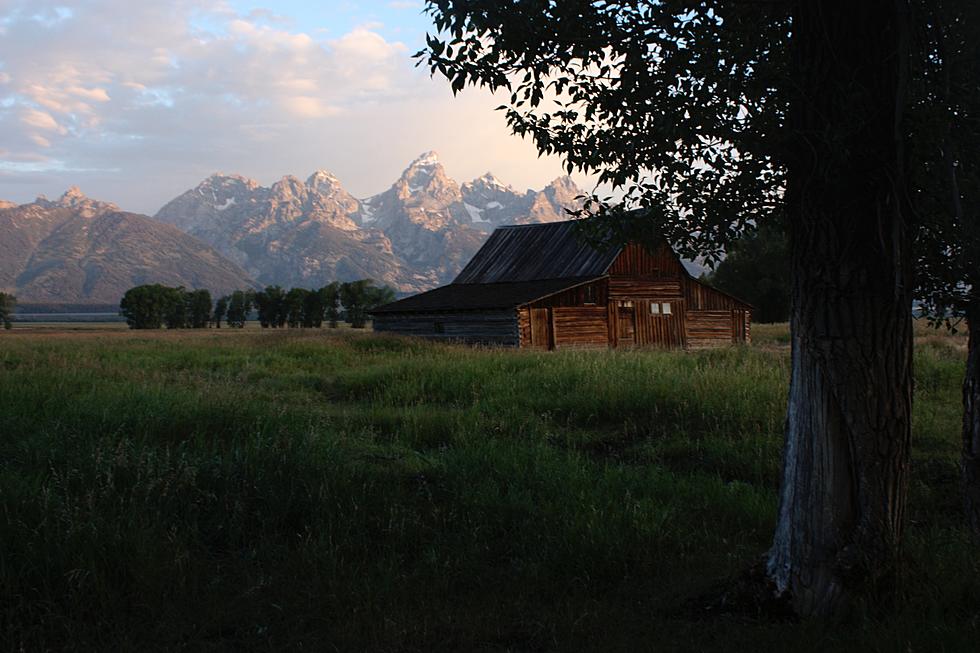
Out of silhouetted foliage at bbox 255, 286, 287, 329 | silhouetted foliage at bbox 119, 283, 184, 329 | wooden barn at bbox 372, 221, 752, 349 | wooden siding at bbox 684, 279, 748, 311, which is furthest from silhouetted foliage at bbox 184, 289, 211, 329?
wooden siding at bbox 684, 279, 748, 311

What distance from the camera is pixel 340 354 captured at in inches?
1012

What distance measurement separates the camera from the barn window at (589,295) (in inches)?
1431

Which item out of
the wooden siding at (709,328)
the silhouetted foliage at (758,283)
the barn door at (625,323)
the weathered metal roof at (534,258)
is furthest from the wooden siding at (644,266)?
the silhouetted foliage at (758,283)

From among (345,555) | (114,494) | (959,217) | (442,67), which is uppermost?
(442,67)

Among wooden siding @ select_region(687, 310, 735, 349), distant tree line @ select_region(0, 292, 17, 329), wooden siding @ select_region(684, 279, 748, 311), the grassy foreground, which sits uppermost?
distant tree line @ select_region(0, 292, 17, 329)

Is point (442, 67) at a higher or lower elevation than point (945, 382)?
higher

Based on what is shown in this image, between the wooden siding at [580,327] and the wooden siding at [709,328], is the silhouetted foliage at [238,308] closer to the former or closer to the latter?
the wooden siding at [709,328]

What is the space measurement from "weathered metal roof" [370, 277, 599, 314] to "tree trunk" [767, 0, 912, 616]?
28.7 m

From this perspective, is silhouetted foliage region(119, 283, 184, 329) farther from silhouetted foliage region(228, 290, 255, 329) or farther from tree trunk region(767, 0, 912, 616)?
tree trunk region(767, 0, 912, 616)

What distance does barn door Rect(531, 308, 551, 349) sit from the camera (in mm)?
34562

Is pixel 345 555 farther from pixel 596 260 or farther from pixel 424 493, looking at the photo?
pixel 596 260

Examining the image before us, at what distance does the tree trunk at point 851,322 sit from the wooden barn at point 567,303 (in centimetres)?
2868

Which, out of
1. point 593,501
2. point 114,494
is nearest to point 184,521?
point 114,494

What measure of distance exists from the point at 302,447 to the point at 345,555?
7.90 feet
